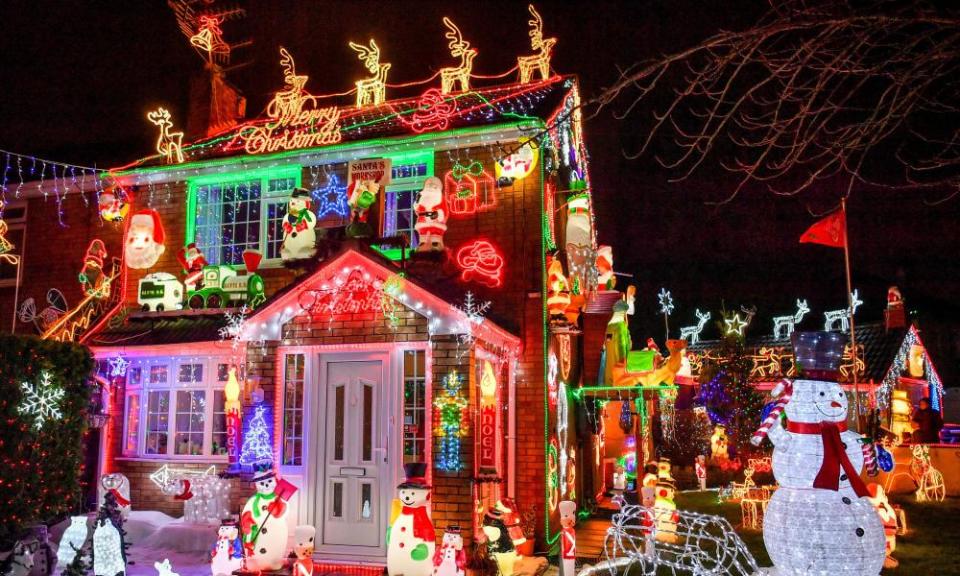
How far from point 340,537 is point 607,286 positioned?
26.5ft

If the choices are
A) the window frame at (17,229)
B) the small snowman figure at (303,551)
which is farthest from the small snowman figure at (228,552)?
the window frame at (17,229)

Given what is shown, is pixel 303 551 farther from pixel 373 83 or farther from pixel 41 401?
pixel 373 83

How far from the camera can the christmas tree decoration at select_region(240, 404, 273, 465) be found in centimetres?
966

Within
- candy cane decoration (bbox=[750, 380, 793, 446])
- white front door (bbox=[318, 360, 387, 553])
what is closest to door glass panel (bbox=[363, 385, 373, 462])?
white front door (bbox=[318, 360, 387, 553])

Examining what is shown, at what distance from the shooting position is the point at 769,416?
434 cm

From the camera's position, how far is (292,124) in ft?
41.5

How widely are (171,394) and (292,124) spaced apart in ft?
17.8

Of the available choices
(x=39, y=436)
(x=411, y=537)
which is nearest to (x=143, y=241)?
(x=39, y=436)

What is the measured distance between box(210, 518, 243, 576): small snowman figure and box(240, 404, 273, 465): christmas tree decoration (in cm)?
155

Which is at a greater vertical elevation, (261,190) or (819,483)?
(261,190)

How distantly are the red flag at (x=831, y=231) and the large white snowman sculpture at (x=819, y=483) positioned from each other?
8740mm

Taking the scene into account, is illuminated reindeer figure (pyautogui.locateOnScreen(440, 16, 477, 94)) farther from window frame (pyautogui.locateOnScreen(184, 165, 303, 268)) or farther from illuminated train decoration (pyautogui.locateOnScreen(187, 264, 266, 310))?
illuminated train decoration (pyautogui.locateOnScreen(187, 264, 266, 310))

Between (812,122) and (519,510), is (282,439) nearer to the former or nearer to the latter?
(519,510)

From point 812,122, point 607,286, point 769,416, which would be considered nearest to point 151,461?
point 607,286
